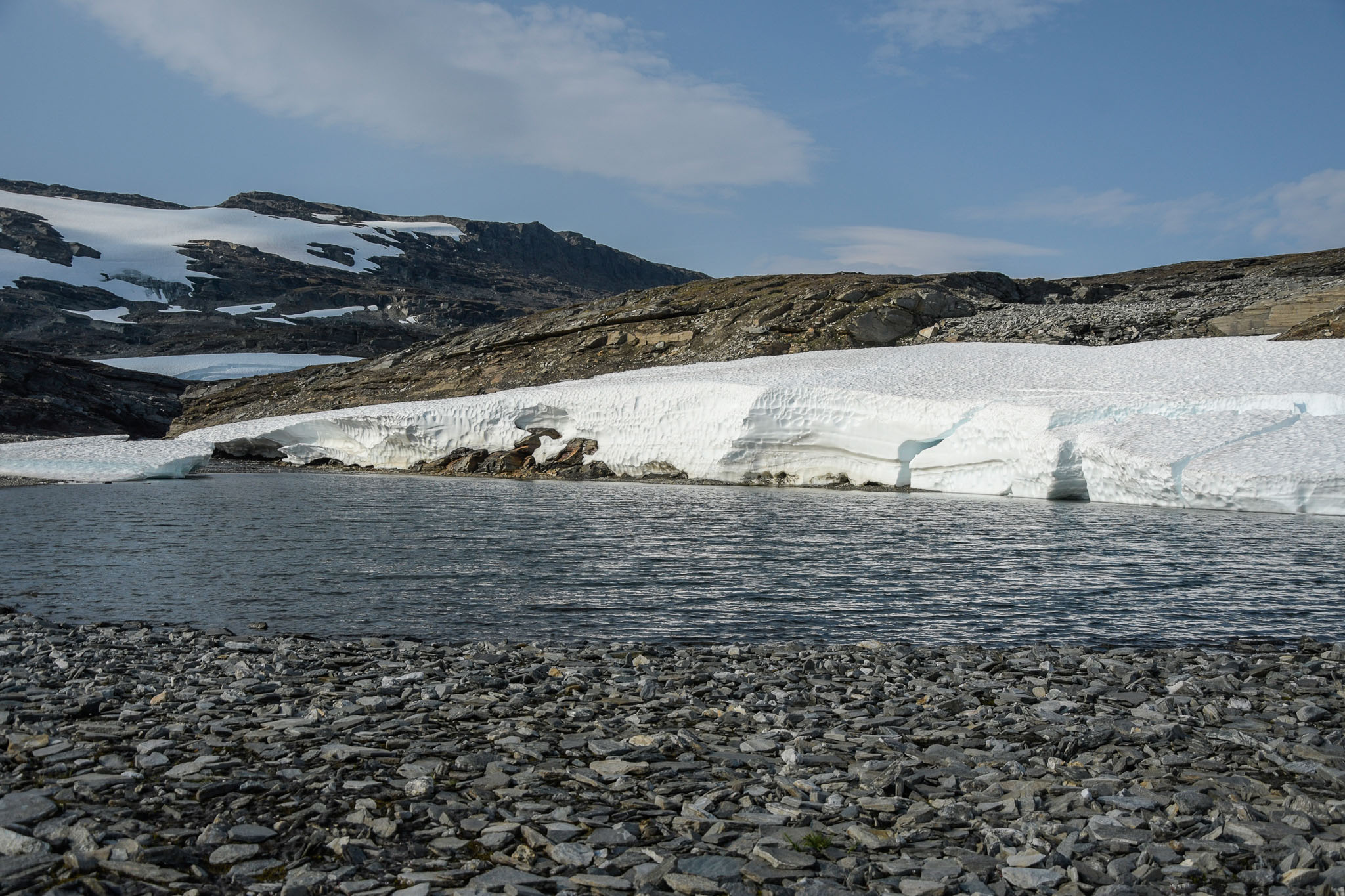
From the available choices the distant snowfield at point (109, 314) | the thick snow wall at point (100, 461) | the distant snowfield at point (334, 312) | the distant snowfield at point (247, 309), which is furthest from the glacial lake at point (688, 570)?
the distant snowfield at point (247, 309)

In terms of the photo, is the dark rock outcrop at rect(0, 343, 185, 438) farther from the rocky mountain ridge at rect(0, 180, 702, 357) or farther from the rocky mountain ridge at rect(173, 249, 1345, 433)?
the rocky mountain ridge at rect(0, 180, 702, 357)

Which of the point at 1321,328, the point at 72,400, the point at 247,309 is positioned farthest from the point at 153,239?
the point at 1321,328

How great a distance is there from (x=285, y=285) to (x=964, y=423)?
103m

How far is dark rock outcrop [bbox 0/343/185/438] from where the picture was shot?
45625 millimetres

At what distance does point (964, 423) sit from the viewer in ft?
67.6

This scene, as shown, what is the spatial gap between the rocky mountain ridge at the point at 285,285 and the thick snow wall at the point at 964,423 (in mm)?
52277

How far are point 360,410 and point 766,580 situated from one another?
25.5 meters

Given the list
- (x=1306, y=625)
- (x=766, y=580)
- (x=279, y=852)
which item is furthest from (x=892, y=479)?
(x=279, y=852)

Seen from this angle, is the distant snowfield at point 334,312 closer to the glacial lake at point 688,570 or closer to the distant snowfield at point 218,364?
the distant snowfield at point 218,364

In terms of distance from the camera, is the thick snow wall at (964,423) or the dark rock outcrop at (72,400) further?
the dark rock outcrop at (72,400)

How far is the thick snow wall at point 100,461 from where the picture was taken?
80.1ft

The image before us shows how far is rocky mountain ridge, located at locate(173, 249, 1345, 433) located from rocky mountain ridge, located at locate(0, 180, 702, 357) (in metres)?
37.9

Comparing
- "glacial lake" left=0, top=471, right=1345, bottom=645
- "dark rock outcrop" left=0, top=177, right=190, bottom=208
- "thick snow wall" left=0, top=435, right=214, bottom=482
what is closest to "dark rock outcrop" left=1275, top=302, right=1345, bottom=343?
"glacial lake" left=0, top=471, right=1345, bottom=645

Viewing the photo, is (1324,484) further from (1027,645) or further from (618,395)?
(618,395)
